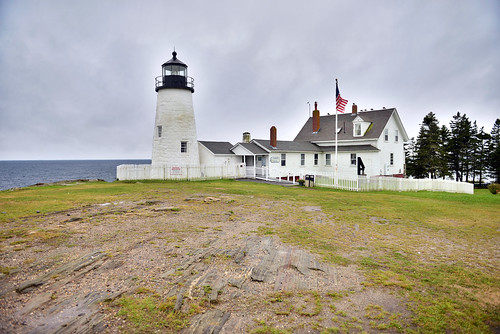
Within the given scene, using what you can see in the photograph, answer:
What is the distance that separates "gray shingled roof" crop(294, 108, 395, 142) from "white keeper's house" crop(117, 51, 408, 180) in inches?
4.5

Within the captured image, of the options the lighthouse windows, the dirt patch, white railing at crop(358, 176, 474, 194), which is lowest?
the dirt patch

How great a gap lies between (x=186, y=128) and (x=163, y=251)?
23.2 metres

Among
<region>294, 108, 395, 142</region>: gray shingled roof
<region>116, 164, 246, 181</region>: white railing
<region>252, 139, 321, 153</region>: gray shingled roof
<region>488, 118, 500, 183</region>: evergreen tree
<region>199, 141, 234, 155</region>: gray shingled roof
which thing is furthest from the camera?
<region>488, 118, 500, 183</region>: evergreen tree

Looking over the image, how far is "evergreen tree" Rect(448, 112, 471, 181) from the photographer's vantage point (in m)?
47.0

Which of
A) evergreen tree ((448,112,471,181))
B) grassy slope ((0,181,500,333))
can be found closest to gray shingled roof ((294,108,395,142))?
grassy slope ((0,181,500,333))

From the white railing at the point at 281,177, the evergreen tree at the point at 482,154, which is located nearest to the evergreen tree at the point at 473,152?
the evergreen tree at the point at 482,154

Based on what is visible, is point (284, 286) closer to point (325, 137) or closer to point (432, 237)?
point (432, 237)

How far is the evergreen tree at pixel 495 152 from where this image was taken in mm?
45625

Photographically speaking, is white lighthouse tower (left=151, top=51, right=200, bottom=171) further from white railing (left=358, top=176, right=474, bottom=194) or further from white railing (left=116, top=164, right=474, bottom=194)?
white railing (left=358, top=176, right=474, bottom=194)

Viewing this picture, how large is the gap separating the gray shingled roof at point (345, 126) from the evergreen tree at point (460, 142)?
22.6m

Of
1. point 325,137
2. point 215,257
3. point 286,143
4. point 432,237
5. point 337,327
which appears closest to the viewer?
point 337,327

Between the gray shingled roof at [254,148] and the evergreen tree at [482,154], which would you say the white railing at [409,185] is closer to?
the gray shingled roof at [254,148]

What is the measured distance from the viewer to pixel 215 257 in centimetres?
671

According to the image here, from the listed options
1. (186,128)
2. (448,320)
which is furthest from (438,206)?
(186,128)
